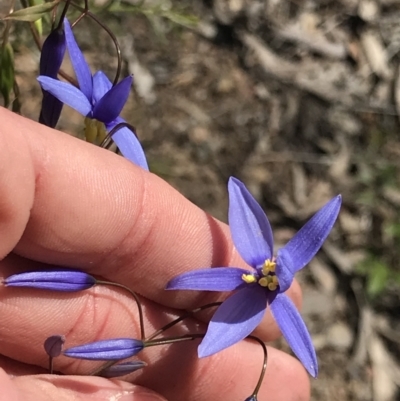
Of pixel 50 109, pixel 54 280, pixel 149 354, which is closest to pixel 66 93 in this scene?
pixel 50 109

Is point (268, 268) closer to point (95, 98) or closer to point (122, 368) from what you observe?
point (122, 368)

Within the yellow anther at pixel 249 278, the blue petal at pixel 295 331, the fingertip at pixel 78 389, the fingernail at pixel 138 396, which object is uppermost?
the yellow anther at pixel 249 278

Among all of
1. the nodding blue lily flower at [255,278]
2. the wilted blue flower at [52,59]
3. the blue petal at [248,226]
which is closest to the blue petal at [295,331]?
the nodding blue lily flower at [255,278]

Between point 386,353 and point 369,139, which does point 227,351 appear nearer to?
point 386,353

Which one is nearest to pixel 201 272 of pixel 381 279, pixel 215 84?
pixel 381 279

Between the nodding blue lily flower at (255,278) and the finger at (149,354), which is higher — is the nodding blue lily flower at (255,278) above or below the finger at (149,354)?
above

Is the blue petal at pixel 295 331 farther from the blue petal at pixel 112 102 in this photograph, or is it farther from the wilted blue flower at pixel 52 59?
the wilted blue flower at pixel 52 59

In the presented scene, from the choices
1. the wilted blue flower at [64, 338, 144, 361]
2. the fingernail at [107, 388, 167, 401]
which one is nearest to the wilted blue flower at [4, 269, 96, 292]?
the wilted blue flower at [64, 338, 144, 361]
